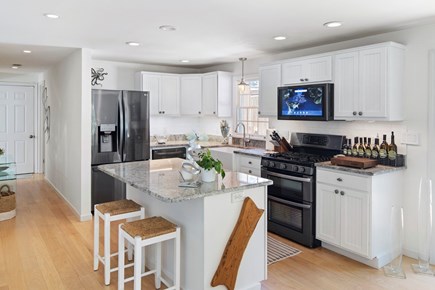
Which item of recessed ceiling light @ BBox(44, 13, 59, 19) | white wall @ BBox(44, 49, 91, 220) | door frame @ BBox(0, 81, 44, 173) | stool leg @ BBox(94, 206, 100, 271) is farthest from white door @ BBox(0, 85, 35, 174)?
stool leg @ BBox(94, 206, 100, 271)

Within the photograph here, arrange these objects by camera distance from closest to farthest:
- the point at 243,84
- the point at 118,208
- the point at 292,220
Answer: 1. the point at 118,208
2. the point at 292,220
3. the point at 243,84

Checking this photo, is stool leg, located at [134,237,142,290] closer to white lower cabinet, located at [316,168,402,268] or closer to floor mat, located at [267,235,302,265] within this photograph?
floor mat, located at [267,235,302,265]

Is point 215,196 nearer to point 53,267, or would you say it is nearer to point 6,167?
point 53,267

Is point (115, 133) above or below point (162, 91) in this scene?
below

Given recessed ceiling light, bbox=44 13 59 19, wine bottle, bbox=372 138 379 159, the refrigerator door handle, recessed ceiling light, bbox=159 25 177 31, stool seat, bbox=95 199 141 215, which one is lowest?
stool seat, bbox=95 199 141 215

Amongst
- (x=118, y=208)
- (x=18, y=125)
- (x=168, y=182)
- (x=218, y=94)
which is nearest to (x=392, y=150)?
(x=168, y=182)

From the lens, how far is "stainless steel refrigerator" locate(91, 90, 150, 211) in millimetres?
5004

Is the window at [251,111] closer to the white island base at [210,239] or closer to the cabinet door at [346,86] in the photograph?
the cabinet door at [346,86]

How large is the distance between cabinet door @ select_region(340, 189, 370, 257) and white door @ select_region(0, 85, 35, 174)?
7470 mm

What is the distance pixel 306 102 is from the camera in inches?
167

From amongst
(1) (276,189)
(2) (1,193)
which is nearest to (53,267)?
(2) (1,193)

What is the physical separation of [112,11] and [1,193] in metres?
3.45

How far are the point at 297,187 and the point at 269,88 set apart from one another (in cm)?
153

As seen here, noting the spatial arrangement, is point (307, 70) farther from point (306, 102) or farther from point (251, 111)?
point (251, 111)
